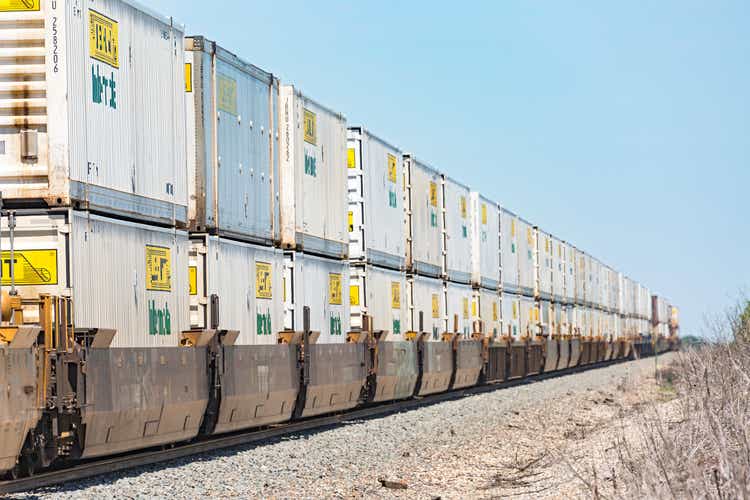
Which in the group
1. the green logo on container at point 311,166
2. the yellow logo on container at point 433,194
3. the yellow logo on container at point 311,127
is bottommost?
the green logo on container at point 311,166

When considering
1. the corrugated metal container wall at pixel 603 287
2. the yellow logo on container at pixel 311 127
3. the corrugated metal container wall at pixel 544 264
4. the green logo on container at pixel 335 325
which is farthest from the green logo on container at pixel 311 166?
the corrugated metal container wall at pixel 603 287

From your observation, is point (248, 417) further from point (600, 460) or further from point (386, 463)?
point (600, 460)

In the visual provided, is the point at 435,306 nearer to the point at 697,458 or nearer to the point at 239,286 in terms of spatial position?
the point at 239,286

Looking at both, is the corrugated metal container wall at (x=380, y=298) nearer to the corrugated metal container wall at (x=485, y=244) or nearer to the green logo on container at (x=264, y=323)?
the green logo on container at (x=264, y=323)

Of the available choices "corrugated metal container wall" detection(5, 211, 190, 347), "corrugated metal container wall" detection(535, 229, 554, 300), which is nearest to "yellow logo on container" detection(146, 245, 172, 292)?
"corrugated metal container wall" detection(5, 211, 190, 347)

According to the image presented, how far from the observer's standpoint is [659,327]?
9012cm

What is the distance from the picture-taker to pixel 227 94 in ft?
53.9

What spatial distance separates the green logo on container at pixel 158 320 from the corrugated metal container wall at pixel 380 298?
7970mm

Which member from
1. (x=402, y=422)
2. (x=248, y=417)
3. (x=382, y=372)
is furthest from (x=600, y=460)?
(x=382, y=372)

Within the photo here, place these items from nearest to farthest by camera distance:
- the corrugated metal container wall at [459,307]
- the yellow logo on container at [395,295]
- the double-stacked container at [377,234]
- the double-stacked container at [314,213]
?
the double-stacked container at [314,213] < the double-stacked container at [377,234] < the yellow logo on container at [395,295] < the corrugated metal container wall at [459,307]

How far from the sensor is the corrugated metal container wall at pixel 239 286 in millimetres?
15258

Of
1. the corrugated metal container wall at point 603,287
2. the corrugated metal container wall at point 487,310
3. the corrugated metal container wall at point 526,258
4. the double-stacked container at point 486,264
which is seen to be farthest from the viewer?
the corrugated metal container wall at point 603,287

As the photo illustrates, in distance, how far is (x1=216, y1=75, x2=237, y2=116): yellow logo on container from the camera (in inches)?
637

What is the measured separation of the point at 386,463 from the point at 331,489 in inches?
120
